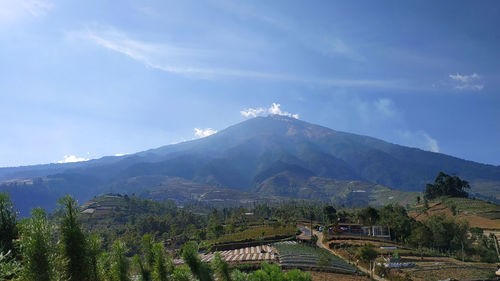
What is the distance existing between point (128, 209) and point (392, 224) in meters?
124

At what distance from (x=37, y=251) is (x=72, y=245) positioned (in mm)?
1938

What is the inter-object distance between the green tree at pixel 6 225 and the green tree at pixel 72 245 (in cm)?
518

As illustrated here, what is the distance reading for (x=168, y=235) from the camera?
94.1 metres

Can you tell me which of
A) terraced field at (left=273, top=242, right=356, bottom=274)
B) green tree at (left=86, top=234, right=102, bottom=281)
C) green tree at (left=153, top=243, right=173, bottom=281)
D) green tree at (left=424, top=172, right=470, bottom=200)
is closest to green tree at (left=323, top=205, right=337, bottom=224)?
terraced field at (left=273, top=242, right=356, bottom=274)

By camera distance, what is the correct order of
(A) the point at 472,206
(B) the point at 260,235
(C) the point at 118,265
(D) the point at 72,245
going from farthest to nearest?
(A) the point at 472,206
(B) the point at 260,235
(C) the point at 118,265
(D) the point at 72,245

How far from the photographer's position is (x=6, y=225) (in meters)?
16.7

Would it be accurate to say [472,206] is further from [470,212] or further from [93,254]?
[93,254]

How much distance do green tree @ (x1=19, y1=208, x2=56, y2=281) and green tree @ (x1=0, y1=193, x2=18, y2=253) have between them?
571cm

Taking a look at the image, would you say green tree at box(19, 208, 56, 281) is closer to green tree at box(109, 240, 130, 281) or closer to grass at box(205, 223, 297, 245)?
green tree at box(109, 240, 130, 281)

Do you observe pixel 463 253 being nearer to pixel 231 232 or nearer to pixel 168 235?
pixel 231 232

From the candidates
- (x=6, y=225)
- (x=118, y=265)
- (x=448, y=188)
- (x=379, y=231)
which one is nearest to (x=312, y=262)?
(x=118, y=265)

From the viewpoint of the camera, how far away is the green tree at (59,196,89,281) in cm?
1376

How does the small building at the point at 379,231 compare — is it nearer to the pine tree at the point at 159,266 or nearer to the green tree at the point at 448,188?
the green tree at the point at 448,188

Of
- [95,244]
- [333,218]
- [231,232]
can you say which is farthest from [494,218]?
[95,244]
